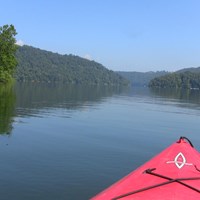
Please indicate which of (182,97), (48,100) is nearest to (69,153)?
(48,100)

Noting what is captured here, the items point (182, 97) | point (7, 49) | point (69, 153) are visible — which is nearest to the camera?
point (69, 153)

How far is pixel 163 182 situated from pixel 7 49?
7864cm

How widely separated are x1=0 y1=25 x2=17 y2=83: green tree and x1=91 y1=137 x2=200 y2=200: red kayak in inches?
2940

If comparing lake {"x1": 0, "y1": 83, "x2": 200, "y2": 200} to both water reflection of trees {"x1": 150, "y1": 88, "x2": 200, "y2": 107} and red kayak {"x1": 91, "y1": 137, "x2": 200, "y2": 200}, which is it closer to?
red kayak {"x1": 91, "y1": 137, "x2": 200, "y2": 200}

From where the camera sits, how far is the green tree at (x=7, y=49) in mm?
80875

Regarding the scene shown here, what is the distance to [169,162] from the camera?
388 inches

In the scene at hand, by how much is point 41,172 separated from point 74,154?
12.4 ft

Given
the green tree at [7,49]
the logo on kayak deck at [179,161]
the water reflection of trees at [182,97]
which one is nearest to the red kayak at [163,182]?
the logo on kayak deck at [179,161]

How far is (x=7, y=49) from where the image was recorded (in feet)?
270

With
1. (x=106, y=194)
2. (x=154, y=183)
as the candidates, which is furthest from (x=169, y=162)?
(x=106, y=194)

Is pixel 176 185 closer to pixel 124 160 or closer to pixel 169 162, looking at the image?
pixel 169 162

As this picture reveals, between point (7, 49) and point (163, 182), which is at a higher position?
point (7, 49)

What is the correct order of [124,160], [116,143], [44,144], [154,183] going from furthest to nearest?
[116,143], [44,144], [124,160], [154,183]

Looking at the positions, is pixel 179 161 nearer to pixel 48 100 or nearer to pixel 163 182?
pixel 163 182
